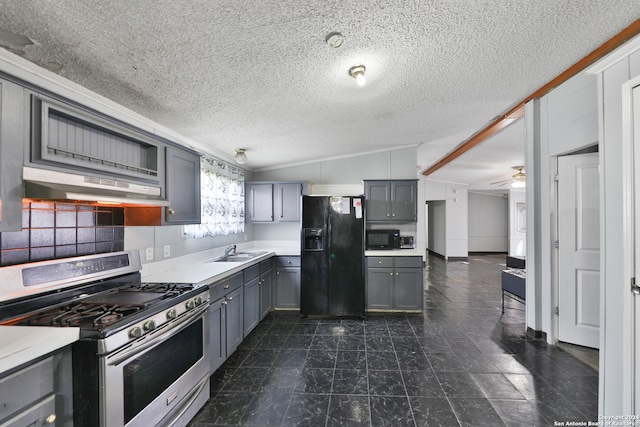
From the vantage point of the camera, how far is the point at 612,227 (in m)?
1.66

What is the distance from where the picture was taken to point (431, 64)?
2076 millimetres

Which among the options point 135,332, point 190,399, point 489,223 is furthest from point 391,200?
point 489,223

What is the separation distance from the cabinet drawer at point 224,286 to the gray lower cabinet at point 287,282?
105 centimetres

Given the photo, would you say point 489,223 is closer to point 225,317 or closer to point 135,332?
point 225,317

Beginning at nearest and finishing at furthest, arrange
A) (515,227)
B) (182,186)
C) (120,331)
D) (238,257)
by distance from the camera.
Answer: (120,331), (182,186), (238,257), (515,227)

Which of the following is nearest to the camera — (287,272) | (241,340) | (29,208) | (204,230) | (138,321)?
(138,321)

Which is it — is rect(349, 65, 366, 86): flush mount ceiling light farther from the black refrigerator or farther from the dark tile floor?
the dark tile floor

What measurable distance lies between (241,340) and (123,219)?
1648mm

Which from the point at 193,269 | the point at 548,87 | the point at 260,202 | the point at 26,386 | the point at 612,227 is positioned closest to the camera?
the point at 26,386

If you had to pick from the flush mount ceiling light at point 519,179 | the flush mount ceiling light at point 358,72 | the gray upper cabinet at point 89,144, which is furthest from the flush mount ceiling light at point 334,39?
the flush mount ceiling light at point 519,179

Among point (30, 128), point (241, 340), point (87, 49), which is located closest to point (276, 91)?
point (87, 49)

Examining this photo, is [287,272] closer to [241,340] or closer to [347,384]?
[241,340]

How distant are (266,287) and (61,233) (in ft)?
7.60

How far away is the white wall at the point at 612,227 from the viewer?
1550 millimetres
